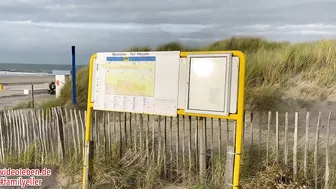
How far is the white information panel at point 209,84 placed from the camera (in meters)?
4.14

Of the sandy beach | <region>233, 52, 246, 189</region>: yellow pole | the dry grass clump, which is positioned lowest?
the sandy beach

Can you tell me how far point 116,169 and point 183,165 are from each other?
3.44 ft

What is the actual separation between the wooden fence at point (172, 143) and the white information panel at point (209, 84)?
94cm

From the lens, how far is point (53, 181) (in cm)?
637

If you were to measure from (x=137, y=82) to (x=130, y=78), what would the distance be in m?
0.13

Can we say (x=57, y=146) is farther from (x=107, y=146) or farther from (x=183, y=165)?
(x=183, y=165)

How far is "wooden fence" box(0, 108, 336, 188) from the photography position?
16.6 ft

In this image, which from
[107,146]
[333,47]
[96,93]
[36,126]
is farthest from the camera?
[333,47]

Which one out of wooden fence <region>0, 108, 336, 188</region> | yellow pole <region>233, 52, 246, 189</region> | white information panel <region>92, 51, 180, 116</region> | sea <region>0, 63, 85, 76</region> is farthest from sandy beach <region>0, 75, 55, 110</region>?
yellow pole <region>233, 52, 246, 189</region>

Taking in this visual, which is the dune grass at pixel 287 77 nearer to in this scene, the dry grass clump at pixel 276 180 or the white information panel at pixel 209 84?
the dry grass clump at pixel 276 180

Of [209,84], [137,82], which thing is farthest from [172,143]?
[209,84]

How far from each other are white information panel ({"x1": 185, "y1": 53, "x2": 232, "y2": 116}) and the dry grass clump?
1313mm

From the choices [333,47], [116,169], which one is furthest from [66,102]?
[333,47]

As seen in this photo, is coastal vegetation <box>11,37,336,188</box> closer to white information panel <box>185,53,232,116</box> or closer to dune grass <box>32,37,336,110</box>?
dune grass <box>32,37,336,110</box>
